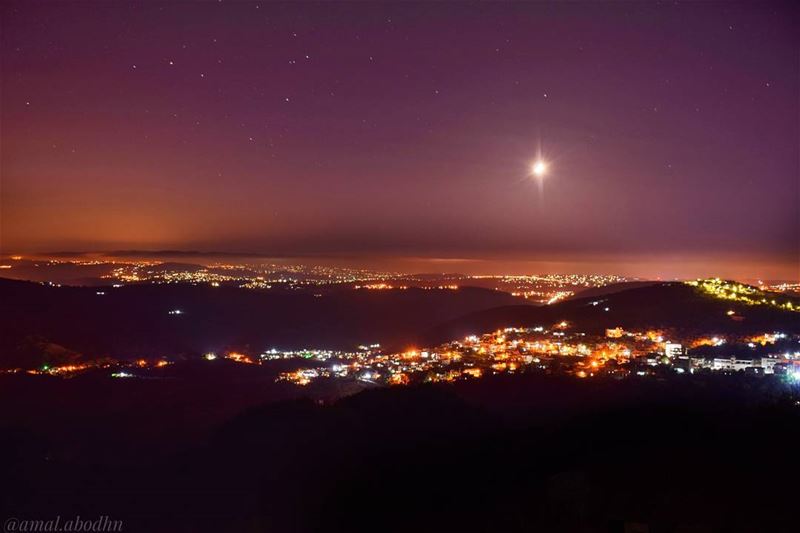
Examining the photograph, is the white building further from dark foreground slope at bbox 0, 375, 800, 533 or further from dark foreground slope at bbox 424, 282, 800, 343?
dark foreground slope at bbox 0, 375, 800, 533

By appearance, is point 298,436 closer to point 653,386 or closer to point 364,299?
point 653,386

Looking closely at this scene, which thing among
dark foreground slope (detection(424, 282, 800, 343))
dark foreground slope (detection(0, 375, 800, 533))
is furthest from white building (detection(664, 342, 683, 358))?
dark foreground slope (detection(0, 375, 800, 533))

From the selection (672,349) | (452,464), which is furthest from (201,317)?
(452,464)

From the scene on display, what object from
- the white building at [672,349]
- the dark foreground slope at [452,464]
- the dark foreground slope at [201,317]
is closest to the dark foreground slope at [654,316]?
the white building at [672,349]

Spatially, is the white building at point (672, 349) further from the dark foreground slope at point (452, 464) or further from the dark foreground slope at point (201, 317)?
the dark foreground slope at point (201, 317)

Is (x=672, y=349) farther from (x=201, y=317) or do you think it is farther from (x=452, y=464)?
(x=201, y=317)
